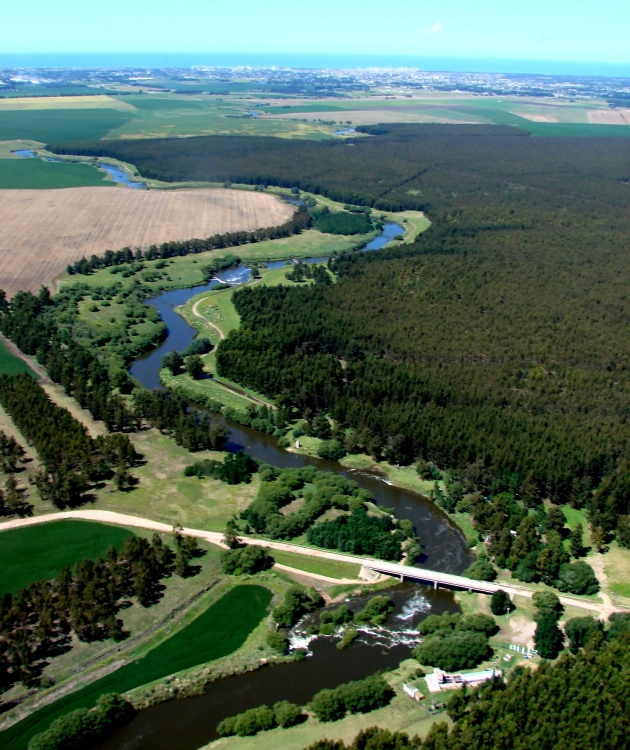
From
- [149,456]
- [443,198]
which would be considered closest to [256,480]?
[149,456]

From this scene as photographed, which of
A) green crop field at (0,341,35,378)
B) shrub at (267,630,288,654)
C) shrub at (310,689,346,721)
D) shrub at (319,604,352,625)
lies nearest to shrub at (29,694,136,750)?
shrub at (267,630,288,654)

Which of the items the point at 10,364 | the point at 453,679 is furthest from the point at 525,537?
the point at 10,364

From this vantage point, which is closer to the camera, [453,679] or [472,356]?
[453,679]

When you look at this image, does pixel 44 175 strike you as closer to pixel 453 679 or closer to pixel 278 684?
pixel 278 684

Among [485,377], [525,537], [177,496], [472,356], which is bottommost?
[177,496]

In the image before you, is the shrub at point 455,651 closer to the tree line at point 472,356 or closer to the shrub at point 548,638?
the shrub at point 548,638

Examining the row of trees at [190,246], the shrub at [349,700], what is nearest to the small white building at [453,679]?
the shrub at [349,700]

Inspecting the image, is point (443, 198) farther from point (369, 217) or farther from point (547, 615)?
point (547, 615)
